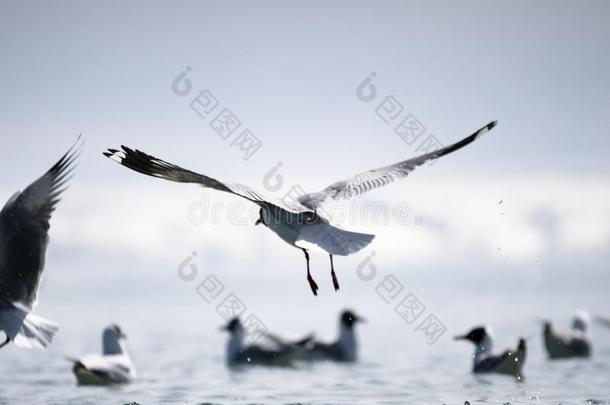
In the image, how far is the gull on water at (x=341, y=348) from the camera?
1452cm

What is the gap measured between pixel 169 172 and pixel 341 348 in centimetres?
845

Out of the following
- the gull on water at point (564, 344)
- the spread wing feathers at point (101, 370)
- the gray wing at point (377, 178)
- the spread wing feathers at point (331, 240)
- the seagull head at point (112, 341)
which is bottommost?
the spread wing feathers at point (101, 370)

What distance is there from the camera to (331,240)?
7.12 metres

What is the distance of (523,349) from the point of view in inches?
442

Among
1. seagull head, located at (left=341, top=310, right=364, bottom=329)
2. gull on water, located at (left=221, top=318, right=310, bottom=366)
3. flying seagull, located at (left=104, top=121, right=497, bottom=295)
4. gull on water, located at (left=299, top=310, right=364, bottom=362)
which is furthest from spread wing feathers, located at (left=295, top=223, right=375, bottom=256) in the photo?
seagull head, located at (left=341, top=310, right=364, bottom=329)

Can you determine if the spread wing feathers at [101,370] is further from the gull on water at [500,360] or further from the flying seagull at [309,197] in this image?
the gull on water at [500,360]

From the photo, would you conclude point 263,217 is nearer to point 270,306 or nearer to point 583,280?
point 270,306

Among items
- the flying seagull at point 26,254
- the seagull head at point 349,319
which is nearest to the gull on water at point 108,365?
the flying seagull at point 26,254

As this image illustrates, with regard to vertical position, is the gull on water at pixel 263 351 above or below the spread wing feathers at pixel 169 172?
below

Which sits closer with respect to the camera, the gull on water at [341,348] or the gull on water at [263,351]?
the gull on water at [263,351]

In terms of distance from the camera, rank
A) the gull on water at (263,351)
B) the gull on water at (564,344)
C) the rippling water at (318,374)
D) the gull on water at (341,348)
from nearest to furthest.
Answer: the rippling water at (318,374) < the gull on water at (263,351) < the gull on water at (564,344) < the gull on water at (341,348)

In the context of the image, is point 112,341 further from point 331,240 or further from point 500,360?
point 331,240

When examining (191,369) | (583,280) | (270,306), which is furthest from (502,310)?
(583,280)

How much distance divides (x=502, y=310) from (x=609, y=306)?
4.79m
